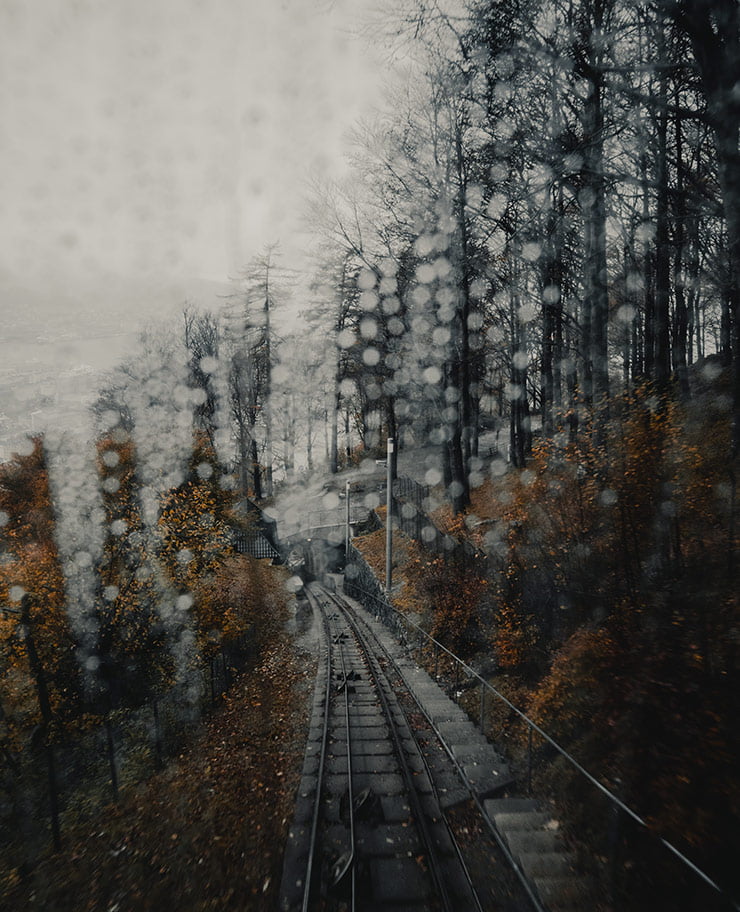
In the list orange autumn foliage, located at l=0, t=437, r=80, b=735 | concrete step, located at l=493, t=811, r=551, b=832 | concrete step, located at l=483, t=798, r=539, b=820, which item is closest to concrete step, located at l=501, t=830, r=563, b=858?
concrete step, located at l=493, t=811, r=551, b=832

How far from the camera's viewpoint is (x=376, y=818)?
6.72 meters

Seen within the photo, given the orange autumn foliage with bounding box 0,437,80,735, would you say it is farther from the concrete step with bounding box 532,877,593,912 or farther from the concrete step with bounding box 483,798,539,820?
the concrete step with bounding box 532,877,593,912

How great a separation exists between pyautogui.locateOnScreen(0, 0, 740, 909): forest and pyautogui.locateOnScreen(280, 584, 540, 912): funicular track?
1690mm

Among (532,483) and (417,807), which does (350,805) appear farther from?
(532,483)

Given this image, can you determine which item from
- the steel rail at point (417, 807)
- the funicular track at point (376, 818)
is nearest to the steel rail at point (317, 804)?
the funicular track at point (376, 818)

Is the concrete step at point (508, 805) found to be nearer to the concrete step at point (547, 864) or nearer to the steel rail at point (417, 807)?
the steel rail at point (417, 807)

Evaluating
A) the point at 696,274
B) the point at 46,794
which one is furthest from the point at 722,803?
the point at 696,274

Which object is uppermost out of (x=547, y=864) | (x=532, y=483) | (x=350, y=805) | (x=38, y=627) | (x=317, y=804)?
(x=532, y=483)

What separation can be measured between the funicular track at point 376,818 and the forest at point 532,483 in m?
1.69

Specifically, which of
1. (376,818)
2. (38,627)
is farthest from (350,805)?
(38,627)

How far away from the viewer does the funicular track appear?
5.33m

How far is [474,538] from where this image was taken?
13047 mm

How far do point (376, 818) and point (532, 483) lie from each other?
21.8ft

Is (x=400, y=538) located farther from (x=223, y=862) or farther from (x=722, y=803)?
(x=722, y=803)
